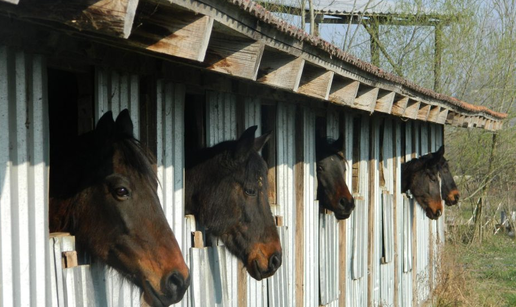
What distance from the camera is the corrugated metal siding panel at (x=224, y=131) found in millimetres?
5531

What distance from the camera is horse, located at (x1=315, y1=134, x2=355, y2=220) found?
7758 millimetres

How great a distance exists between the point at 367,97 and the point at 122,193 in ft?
13.4

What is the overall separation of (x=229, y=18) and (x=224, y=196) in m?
1.89

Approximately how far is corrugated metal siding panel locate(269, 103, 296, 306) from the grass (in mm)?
5962

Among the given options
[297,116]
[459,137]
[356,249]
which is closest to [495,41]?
[459,137]

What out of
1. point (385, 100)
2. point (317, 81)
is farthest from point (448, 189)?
point (317, 81)

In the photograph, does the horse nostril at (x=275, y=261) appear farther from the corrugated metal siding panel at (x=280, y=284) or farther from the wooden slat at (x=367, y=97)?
the wooden slat at (x=367, y=97)

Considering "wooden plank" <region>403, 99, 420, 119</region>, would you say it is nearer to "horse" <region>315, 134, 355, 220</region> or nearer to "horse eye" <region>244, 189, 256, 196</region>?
"horse" <region>315, 134, 355, 220</region>

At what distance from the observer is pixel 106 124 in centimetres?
382

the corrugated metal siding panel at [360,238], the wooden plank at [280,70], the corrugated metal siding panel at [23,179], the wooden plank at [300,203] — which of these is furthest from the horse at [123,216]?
the corrugated metal siding panel at [360,238]

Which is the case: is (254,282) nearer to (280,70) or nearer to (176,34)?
(280,70)

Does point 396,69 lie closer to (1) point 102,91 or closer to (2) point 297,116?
(2) point 297,116

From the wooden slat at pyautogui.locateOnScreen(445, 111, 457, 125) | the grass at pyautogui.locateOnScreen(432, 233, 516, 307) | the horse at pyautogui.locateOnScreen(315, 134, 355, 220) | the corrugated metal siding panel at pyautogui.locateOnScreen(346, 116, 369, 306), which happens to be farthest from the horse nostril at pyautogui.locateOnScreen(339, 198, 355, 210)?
the wooden slat at pyautogui.locateOnScreen(445, 111, 457, 125)

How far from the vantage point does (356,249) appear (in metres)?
9.15
